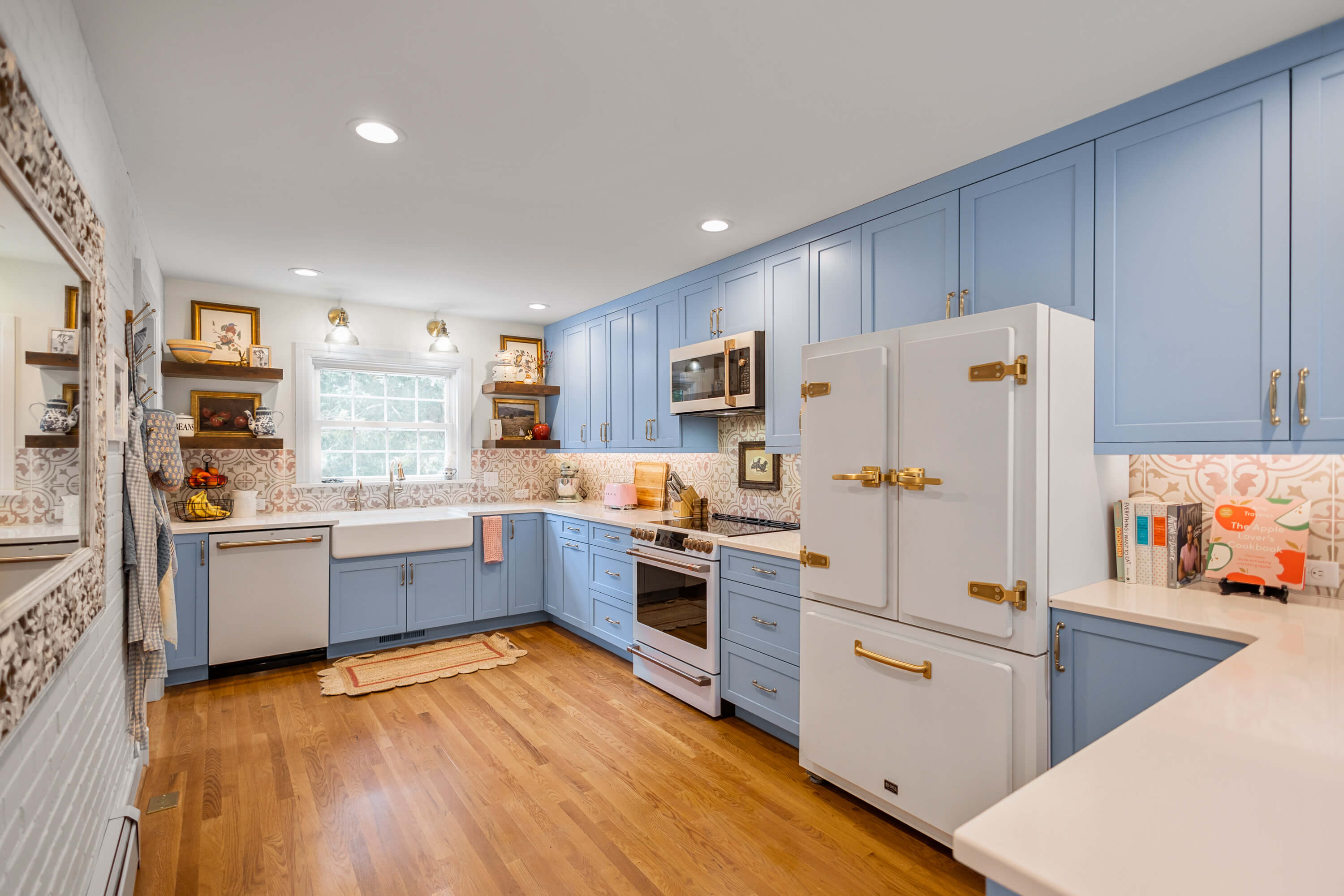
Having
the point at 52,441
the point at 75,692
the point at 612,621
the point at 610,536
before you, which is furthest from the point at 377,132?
the point at 612,621

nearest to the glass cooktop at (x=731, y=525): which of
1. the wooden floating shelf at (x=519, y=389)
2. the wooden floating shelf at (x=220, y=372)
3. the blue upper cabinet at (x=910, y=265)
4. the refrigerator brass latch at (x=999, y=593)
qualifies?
the blue upper cabinet at (x=910, y=265)

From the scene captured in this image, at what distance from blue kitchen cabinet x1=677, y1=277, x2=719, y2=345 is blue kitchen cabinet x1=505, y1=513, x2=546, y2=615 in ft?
5.99

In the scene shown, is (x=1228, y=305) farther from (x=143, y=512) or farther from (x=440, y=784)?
(x=143, y=512)

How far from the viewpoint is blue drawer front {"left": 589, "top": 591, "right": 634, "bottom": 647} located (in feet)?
12.5

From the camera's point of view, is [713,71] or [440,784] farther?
[440,784]

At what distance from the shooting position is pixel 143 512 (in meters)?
2.32

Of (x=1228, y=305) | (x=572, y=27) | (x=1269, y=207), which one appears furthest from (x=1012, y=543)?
(x=572, y=27)

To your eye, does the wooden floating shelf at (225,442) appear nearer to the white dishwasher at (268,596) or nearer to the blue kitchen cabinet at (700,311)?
the white dishwasher at (268,596)

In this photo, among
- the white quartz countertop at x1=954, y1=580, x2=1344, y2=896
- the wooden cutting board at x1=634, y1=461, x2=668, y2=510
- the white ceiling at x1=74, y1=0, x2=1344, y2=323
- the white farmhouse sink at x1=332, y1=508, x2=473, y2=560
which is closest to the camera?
the white quartz countertop at x1=954, y1=580, x2=1344, y2=896

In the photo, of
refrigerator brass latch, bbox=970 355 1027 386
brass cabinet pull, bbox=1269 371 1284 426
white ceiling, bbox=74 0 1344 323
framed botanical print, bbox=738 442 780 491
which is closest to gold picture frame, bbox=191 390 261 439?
white ceiling, bbox=74 0 1344 323

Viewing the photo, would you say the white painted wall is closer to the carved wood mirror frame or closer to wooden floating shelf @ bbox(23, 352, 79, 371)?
the carved wood mirror frame

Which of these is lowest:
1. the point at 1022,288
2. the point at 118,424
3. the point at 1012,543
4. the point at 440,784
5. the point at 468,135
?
the point at 440,784

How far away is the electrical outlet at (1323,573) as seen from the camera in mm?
1834

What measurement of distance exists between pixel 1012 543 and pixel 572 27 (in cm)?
186
